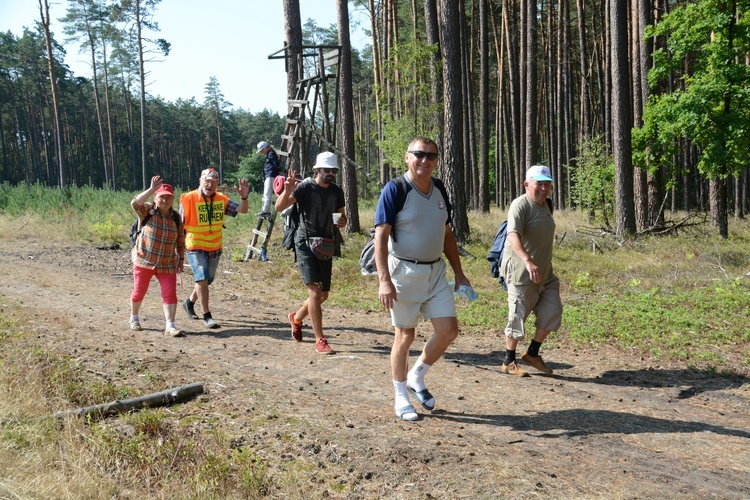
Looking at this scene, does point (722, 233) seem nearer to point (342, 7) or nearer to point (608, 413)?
point (342, 7)

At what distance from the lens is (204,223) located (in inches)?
338

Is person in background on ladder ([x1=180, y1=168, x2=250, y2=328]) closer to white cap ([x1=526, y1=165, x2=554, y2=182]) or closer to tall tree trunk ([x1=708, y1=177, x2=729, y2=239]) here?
white cap ([x1=526, y1=165, x2=554, y2=182])

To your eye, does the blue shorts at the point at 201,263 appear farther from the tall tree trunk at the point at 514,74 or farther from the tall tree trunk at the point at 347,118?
the tall tree trunk at the point at 514,74

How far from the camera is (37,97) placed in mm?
67125

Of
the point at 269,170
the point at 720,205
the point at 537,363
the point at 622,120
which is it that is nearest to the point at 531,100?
the point at 622,120

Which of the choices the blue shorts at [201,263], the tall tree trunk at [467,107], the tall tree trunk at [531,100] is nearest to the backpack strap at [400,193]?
Result: the blue shorts at [201,263]

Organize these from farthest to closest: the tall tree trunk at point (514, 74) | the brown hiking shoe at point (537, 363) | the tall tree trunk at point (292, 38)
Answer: the tall tree trunk at point (514, 74), the tall tree trunk at point (292, 38), the brown hiking shoe at point (537, 363)

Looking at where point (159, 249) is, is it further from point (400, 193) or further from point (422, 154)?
point (422, 154)

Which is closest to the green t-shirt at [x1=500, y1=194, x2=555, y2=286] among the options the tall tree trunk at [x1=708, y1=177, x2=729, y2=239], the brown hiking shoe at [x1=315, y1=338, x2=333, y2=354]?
the brown hiking shoe at [x1=315, y1=338, x2=333, y2=354]

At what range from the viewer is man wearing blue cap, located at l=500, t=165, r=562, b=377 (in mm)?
6457

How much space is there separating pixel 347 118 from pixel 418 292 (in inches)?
463

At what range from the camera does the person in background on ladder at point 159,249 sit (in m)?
8.16

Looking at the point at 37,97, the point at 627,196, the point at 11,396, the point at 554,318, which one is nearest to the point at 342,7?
the point at 627,196

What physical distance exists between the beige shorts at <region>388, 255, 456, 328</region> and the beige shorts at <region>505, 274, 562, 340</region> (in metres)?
1.80
